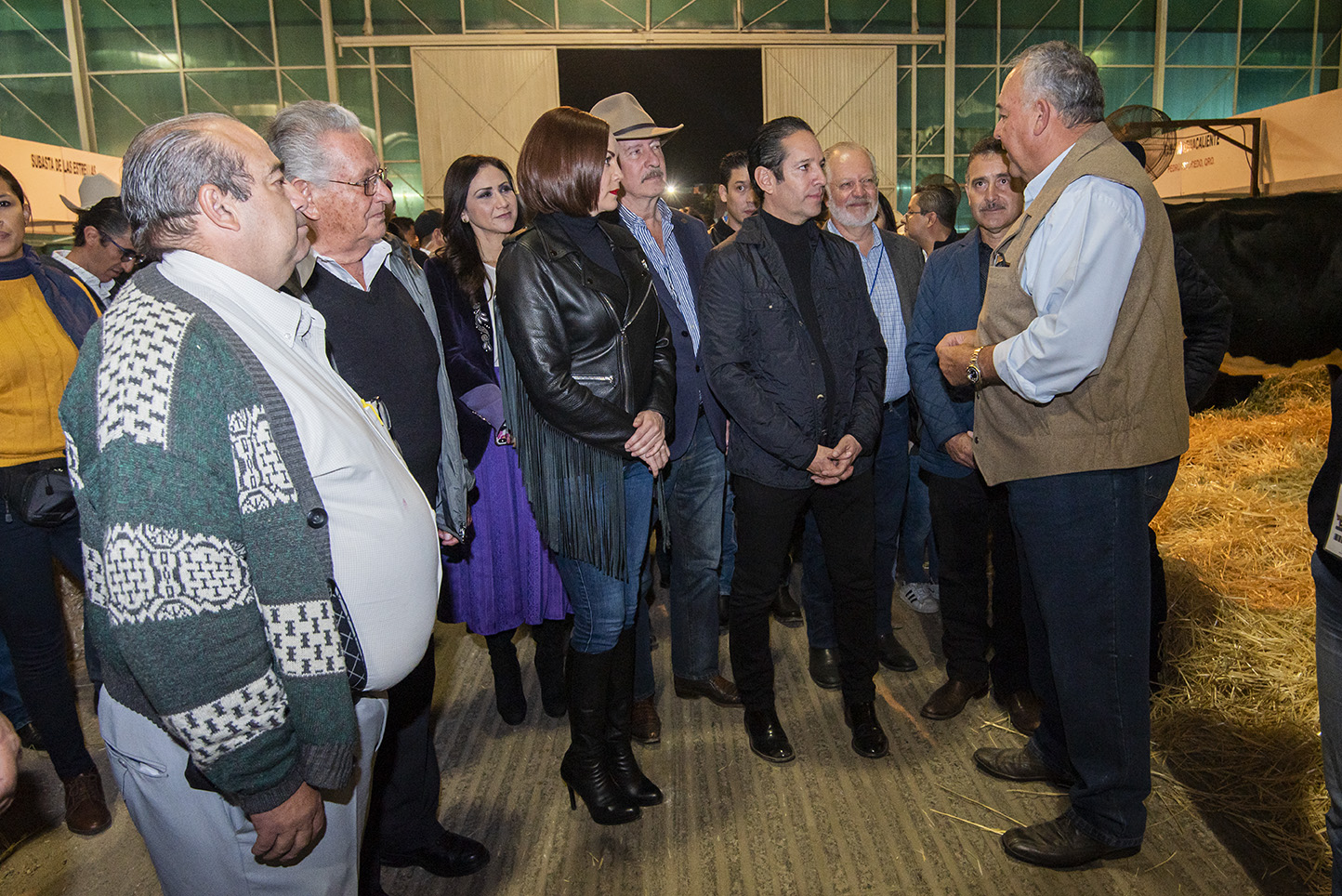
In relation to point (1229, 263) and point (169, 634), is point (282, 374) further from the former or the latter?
point (1229, 263)

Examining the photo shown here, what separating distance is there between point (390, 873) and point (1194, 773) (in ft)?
8.30

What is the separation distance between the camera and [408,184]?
13320 millimetres

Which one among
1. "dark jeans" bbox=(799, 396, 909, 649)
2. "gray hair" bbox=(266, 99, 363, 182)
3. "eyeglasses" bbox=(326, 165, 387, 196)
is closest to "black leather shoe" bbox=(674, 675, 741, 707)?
"dark jeans" bbox=(799, 396, 909, 649)

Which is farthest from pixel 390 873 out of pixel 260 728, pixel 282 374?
pixel 282 374

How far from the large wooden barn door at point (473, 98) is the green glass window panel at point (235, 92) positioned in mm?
2340

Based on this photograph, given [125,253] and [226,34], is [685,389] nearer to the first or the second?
[125,253]

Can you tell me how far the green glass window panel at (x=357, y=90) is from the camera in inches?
515

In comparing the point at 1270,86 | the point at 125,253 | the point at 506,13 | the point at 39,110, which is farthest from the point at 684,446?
the point at 1270,86

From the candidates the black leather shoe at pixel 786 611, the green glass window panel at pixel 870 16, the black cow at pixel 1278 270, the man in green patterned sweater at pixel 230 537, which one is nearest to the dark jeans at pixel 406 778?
the man in green patterned sweater at pixel 230 537

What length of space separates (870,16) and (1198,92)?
5656 mm

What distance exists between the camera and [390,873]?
2.38 meters

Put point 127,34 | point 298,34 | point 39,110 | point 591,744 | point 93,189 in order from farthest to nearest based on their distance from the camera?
point 298,34 < point 127,34 < point 39,110 < point 93,189 < point 591,744

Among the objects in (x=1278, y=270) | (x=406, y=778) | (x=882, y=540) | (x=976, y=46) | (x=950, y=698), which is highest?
(x=976, y=46)

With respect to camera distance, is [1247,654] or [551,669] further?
[551,669]
